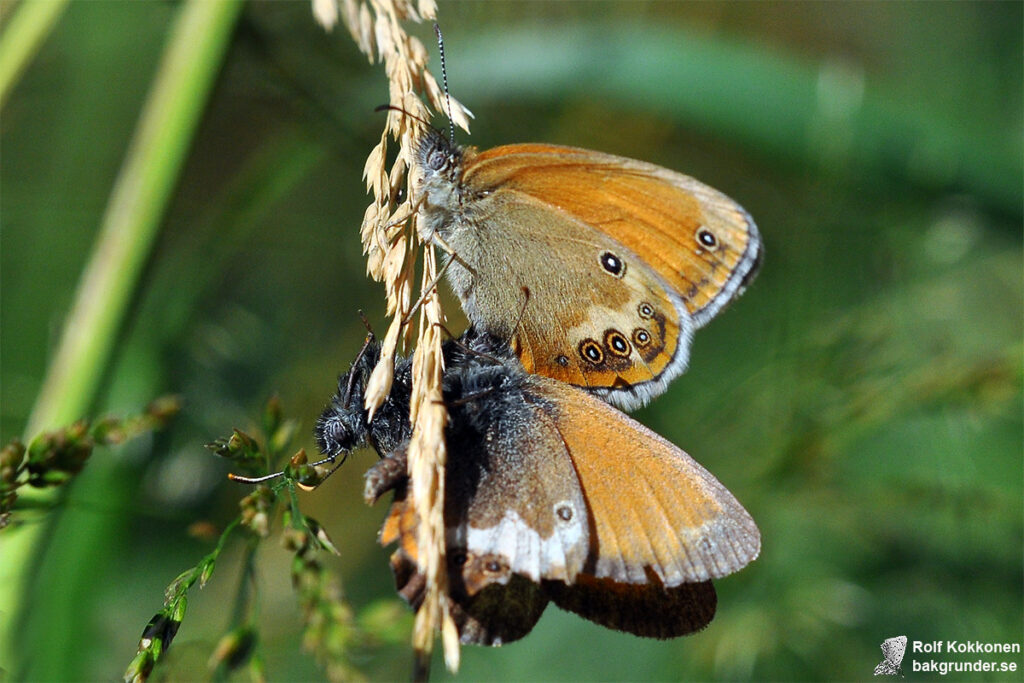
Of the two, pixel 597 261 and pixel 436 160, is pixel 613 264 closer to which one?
pixel 597 261

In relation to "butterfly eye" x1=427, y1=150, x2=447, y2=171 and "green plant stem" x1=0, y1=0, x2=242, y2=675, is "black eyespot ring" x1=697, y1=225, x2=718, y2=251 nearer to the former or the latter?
"butterfly eye" x1=427, y1=150, x2=447, y2=171

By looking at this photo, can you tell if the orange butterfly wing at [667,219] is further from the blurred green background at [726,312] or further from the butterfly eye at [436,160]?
the blurred green background at [726,312]

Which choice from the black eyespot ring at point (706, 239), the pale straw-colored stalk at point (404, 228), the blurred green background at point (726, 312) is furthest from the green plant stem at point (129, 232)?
the black eyespot ring at point (706, 239)

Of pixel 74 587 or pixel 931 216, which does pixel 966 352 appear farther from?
pixel 74 587

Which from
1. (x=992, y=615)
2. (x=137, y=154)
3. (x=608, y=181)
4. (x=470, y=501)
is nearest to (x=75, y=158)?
(x=137, y=154)

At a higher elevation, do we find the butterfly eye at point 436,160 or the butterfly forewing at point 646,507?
the butterfly eye at point 436,160

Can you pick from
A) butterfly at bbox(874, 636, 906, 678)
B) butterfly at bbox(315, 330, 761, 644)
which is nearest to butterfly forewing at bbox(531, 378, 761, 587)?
butterfly at bbox(315, 330, 761, 644)
